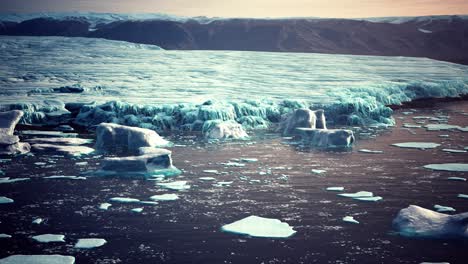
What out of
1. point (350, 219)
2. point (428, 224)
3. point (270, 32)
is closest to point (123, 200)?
point (350, 219)

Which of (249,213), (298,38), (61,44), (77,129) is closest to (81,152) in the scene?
(77,129)

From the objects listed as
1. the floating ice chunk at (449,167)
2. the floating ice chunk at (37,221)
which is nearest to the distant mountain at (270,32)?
the floating ice chunk at (449,167)

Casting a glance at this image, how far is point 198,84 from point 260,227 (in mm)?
14663

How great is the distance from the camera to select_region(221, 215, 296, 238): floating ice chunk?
5.71m

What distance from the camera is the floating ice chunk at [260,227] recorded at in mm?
5707

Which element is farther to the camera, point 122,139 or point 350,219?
point 122,139

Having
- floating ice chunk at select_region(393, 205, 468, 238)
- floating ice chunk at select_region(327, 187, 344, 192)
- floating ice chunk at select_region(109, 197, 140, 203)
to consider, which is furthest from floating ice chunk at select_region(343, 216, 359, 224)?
floating ice chunk at select_region(109, 197, 140, 203)

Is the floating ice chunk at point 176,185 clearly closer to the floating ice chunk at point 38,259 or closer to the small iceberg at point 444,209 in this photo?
the floating ice chunk at point 38,259

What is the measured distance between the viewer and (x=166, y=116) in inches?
559

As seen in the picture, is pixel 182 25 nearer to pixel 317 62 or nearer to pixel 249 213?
pixel 317 62

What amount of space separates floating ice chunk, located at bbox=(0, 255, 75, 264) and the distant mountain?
36.3m

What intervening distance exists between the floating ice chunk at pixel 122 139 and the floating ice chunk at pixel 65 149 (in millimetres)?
329

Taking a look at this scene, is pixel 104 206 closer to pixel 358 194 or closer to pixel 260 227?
pixel 260 227

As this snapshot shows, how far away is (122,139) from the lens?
36.2ft
